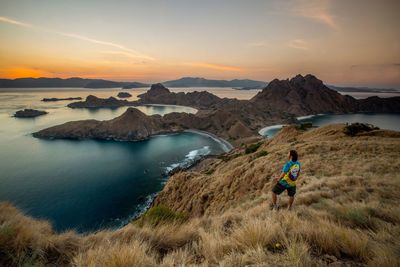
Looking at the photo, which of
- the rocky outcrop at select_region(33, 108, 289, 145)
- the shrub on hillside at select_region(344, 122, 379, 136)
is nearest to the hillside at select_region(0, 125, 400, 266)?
the shrub on hillside at select_region(344, 122, 379, 136)

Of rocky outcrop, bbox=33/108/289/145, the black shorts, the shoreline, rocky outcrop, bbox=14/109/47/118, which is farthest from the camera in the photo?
rocky outcrop, bbox=14/109/47/118

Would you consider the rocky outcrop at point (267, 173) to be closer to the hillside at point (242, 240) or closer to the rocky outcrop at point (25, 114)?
the hillside at point (242, 240)

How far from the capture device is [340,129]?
3003 cm

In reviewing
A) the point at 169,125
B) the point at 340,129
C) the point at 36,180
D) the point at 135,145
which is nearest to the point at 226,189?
the point at 340,129

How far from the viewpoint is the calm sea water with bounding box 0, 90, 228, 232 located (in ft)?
147

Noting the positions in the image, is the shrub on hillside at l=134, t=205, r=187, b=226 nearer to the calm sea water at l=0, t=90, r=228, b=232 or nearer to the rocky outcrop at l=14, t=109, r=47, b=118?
the calm sea water at l=0, t=90, r=228, b=232

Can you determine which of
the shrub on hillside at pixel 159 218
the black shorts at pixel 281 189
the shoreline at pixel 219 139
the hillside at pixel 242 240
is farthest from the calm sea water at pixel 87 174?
the black shorts at pixel 281 189

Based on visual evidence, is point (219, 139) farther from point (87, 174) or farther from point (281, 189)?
point (281, 189)

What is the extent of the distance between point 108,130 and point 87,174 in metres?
51.7

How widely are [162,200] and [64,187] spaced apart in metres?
40.4

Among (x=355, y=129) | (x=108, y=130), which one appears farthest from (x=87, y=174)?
(x=355, y=129)

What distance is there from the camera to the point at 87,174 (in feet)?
213

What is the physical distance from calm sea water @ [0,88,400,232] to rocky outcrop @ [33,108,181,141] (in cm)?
656

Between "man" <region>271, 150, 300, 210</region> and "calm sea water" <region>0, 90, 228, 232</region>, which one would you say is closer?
"man" <region>271, 150, 300, 210</region>
